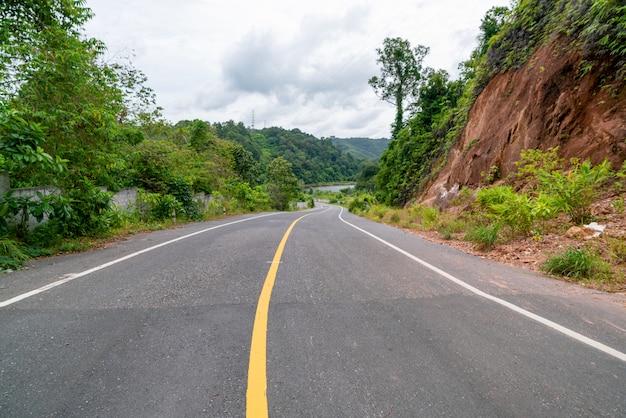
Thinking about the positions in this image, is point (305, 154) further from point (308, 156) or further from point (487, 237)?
point (487, 237)

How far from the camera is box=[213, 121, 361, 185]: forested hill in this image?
103206mm

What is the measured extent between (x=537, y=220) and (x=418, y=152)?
16.5 metres

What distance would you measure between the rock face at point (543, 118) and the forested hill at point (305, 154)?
79186 millimetres

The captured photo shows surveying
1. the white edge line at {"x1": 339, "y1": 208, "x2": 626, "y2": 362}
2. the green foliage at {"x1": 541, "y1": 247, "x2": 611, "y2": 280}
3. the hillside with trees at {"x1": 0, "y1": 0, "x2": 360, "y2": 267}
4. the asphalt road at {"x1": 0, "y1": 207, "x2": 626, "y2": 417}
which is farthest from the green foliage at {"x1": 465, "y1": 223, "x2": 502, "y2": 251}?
the hillside with trees at {"x1": 0, "y1": 0, "x2": 360, "y2": 267}

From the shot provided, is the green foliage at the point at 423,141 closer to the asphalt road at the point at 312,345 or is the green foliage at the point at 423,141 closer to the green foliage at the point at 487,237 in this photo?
the green foliage at the point at 487,237

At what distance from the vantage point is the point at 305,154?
366ft

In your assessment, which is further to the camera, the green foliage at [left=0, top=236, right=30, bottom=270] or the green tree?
the green tree

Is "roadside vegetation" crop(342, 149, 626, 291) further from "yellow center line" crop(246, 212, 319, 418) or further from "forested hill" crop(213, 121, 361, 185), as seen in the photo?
"forested hill" crop(213, 121, 361, 185)

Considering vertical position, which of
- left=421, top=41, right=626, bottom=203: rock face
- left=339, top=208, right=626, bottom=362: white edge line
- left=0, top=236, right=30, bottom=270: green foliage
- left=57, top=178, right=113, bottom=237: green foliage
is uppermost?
left=421, top=41, right=626, bottom=203: rock face

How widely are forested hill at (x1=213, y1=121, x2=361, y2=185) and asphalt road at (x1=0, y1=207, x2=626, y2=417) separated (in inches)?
3435

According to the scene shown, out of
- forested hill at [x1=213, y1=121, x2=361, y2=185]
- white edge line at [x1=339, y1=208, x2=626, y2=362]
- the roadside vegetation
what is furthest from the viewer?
forested hill at [x1=213, y1=121, x2=361, y2=185]

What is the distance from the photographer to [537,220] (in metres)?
6.57

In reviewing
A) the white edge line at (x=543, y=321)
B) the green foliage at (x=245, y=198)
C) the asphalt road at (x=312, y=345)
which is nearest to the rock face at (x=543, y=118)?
the asphalt road at (x=312, y=345)

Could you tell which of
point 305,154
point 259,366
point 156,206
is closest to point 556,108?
point 259,366
